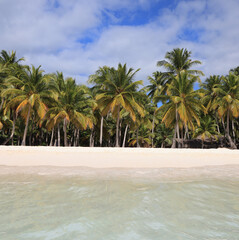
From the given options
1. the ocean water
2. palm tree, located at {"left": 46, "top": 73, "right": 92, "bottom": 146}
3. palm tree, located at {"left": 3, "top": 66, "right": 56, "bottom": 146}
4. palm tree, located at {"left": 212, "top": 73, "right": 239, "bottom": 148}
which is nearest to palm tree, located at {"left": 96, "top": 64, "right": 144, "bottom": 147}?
palm tree, located at {"left": 46, "top": 73, "right": 92, "bottom": 146}

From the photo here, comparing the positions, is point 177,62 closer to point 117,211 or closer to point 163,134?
point 163,134

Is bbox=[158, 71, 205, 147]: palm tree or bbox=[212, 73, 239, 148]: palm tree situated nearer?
bbox=[158, 71, 205, 147]: palm tree

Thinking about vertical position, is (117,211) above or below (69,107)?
below

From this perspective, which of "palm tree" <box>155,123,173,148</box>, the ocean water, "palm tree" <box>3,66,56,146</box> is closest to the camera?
the ocean water

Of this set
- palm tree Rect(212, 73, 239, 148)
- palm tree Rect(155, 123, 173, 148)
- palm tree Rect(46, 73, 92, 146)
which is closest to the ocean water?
palm tree Rect(46, 73, 92, 146)

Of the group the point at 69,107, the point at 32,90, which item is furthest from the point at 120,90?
the point at 32,90

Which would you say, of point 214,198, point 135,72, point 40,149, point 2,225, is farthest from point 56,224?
point 135,72

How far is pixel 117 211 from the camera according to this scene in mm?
3377

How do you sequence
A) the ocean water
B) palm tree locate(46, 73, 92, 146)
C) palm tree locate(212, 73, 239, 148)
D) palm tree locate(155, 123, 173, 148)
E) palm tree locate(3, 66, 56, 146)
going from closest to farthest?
the ocean water < palm tree locate(3, 66, 56, 146) < palm tree locate(46, 73, 92, 146) < palm tree locate(212, 73, 239, 148) < palm tree locate(155, 123, 173, 148)

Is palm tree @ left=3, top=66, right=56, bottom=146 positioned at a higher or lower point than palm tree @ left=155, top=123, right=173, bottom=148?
higher

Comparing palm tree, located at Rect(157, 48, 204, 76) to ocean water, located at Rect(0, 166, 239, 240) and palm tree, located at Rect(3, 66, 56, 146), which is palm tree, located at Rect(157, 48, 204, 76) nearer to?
palm tree, located at Rect(3, 66, 56, 146)

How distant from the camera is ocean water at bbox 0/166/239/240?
258 cm

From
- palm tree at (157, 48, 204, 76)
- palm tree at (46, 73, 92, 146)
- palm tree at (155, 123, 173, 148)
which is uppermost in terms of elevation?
palm tree at (157, 48, 204, 76)

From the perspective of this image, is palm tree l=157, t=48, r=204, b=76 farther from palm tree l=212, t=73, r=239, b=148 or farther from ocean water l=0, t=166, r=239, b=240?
ocean water l=0, t=166, r=239, b=240
